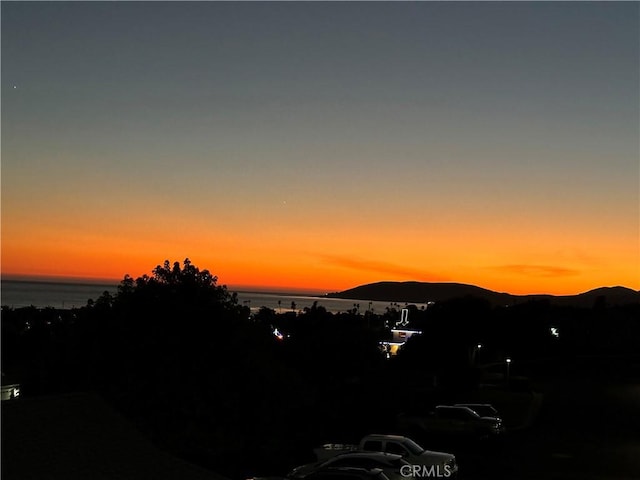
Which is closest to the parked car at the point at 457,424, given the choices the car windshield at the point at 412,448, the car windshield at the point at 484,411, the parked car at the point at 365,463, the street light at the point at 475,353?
the car windshield at the point at 484,411

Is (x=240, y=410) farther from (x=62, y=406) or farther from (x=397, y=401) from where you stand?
(x=397, y=401)

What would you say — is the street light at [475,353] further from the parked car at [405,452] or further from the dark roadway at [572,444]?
the parked car at [405,452]

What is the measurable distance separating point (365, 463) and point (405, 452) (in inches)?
131

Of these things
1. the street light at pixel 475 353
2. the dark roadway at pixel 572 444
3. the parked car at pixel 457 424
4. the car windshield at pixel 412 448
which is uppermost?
the street light at pixel 475 353

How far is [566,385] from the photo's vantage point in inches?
2603

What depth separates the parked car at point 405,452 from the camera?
24438mm

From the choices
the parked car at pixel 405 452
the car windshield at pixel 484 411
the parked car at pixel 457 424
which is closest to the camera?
the parked car at pixel 405 452

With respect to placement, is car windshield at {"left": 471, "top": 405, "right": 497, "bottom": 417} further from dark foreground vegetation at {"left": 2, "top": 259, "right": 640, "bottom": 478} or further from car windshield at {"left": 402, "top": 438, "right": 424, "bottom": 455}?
car windshield at {"left": 402, "top": 438, "right": 424, "bottom": 455}

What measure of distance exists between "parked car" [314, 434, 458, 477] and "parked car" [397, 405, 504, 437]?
9.22 meters

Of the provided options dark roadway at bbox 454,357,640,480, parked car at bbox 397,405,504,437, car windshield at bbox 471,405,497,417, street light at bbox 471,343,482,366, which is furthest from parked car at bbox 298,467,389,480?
street light at bbox 471,343,482,366

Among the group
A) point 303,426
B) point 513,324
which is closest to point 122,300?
point 303,426

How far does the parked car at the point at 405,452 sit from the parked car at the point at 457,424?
9216 millimetres

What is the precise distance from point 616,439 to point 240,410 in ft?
65.6

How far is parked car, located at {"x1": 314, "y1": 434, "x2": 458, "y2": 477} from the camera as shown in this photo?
2444cm
